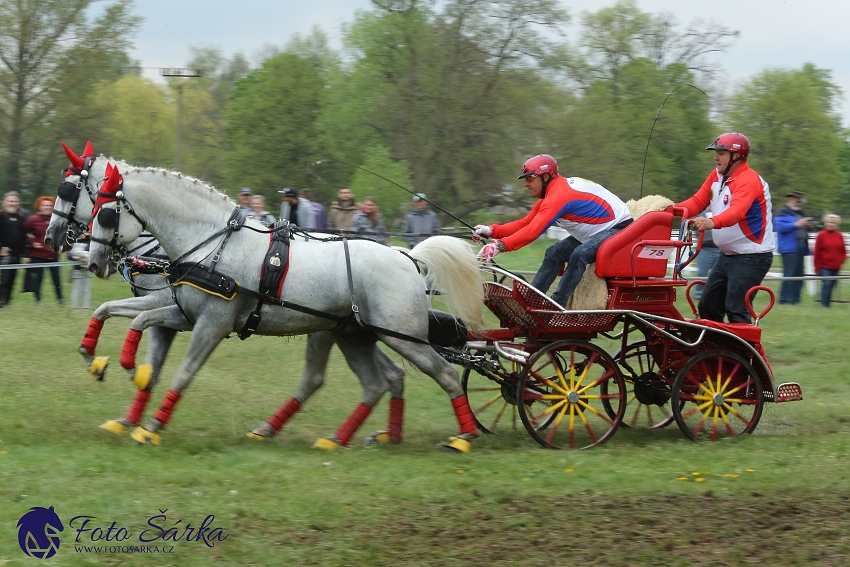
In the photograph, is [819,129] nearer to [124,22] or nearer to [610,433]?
[124,22]

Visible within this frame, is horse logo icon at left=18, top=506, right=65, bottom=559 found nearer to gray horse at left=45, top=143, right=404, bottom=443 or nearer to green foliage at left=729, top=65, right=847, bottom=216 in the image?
gray horse at left=45, top=143, right=404, bottom=443

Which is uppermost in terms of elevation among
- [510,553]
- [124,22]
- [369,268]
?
[124,22]

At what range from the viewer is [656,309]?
679 cm

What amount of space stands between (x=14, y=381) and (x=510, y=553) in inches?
207

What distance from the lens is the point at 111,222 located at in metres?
6.25

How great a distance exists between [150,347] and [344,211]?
5.36 meters

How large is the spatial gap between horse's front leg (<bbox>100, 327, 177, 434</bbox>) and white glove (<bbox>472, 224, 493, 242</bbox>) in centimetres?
227

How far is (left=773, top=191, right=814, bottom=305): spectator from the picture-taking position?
13.7 metres

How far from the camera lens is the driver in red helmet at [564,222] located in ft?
21.1

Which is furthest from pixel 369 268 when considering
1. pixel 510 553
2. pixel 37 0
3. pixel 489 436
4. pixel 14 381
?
pixel 37 0

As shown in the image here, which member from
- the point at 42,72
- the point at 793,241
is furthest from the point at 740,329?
the point at 42,72

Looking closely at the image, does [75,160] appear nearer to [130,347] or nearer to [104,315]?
[104,315]

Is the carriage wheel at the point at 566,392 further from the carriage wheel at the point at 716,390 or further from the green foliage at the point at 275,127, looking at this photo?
the green foliage at the point at 275,127

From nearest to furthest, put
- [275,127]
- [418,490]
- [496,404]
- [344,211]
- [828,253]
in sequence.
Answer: [418,490], [496,404], [344,211], [828,253], [275,127]
